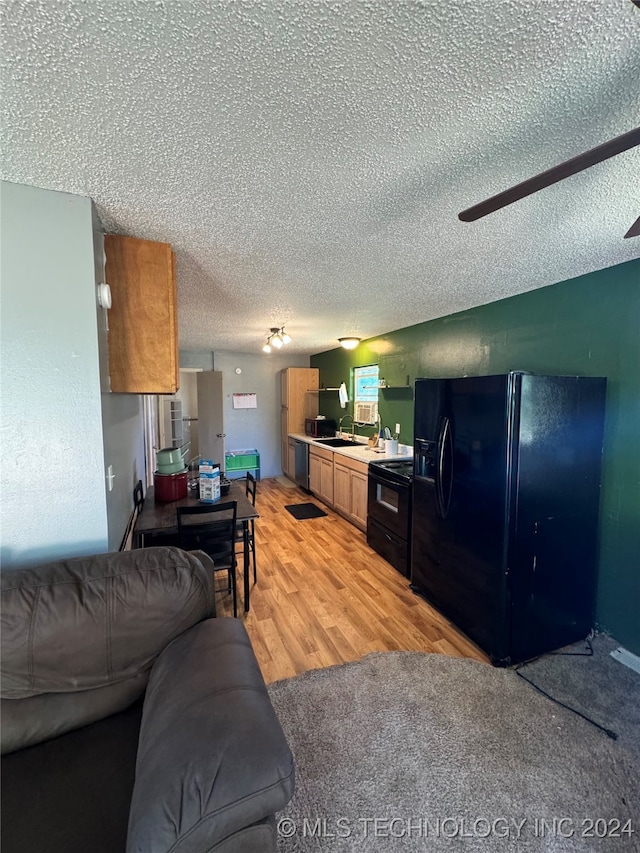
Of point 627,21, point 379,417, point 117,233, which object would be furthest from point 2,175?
point 379,417

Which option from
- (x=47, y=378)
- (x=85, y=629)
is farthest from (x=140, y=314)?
(x=85, y=629)

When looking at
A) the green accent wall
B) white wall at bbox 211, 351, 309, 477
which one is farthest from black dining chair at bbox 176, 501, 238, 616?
white wall at bbox 211, 351, 309, 477

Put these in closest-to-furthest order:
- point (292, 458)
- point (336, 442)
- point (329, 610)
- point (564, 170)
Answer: point (564, 170) < point (329, 610) < point (336, 442) < point (292, 458)

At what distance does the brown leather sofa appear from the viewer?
776mm

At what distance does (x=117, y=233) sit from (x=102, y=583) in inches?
65.9

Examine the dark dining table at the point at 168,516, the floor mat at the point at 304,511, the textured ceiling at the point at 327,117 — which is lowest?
the floor mat at the point at 304,511

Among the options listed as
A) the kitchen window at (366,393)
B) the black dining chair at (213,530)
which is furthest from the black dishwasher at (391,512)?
the black dining chair at (213,530)

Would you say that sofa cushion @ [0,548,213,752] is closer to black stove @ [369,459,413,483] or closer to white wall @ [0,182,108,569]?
white wall @ [0,182,108,569]

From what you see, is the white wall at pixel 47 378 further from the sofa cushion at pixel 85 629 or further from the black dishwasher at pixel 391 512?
the black dishwasher at pixel 391 512

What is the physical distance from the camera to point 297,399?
6.32 meters

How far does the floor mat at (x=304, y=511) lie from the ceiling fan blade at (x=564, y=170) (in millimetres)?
4094

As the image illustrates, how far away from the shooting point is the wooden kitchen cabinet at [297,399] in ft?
20.5

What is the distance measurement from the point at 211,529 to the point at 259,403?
4456 mm

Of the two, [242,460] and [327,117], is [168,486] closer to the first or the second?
[327,117]
